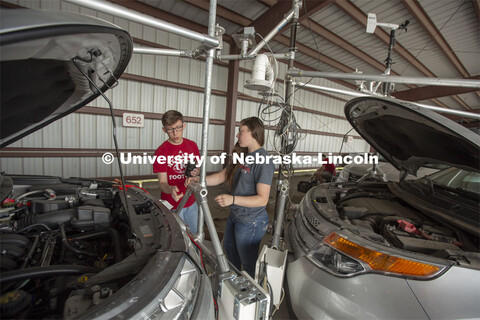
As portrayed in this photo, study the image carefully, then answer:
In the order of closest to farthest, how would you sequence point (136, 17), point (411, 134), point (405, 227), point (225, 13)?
point (136, 17)
point (405, 227)
point (411, 134)
point (225, 13)

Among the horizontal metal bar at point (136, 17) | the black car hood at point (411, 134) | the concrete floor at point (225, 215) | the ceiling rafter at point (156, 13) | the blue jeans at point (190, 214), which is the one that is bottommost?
the concrete floor at point (225, 215)

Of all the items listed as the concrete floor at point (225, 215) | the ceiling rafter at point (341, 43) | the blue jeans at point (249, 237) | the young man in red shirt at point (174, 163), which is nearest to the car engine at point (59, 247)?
the young man in red shirt at point (174, 163)

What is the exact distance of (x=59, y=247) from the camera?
1132 mm

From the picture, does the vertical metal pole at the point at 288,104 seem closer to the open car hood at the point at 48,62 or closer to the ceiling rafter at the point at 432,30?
the open car hood at the point at 48,62

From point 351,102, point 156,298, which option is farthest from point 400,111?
point 156,298

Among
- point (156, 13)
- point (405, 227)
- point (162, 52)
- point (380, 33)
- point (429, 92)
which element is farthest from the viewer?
point (429, 92)

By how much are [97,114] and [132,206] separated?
4.99 m

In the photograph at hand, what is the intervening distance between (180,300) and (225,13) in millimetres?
6268

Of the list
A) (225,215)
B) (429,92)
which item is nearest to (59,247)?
(225,215)

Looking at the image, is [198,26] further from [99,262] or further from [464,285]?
[464,285]

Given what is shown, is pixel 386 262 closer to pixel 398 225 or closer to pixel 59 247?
pixel 398 225

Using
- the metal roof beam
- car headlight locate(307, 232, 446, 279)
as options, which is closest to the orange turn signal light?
car headlight locate(307, 232, 446, 279)

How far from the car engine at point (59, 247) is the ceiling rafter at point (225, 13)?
4904 mm

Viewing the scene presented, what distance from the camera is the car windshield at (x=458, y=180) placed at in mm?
1768
